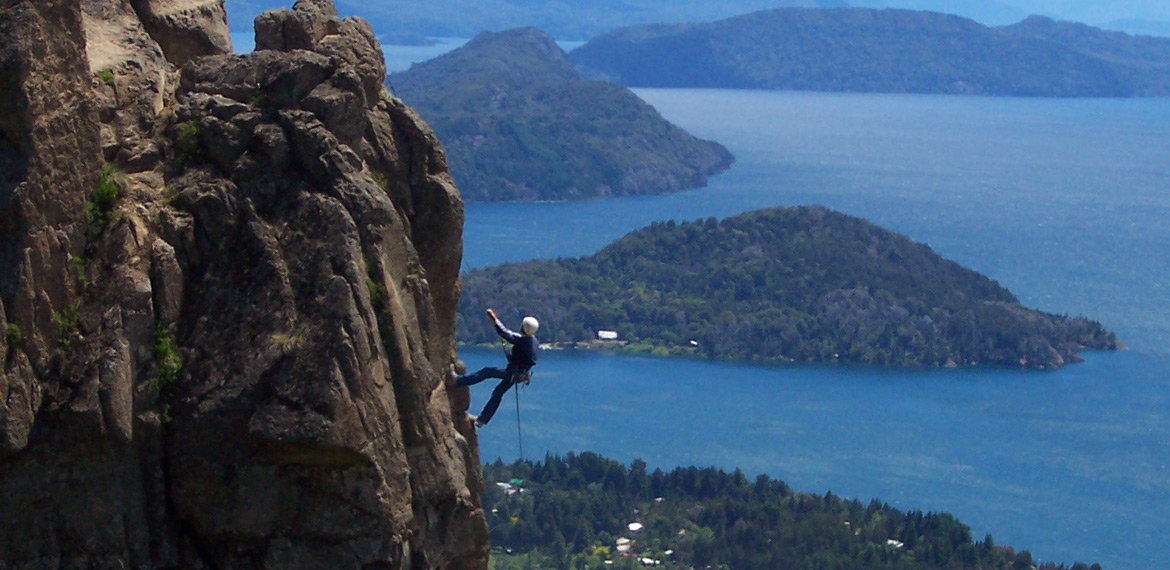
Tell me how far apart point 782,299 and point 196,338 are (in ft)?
417

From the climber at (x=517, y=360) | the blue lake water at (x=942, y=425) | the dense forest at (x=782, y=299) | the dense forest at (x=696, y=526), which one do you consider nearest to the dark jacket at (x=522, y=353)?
the climber at (x=517, y=360)

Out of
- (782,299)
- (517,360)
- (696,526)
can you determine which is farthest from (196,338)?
(782,299)

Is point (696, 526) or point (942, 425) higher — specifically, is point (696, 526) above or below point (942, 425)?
above

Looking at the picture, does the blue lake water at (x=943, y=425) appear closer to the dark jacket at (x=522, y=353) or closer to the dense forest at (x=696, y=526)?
the dense forest at (x=696, y=526)

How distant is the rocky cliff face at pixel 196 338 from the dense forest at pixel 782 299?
10658 cm

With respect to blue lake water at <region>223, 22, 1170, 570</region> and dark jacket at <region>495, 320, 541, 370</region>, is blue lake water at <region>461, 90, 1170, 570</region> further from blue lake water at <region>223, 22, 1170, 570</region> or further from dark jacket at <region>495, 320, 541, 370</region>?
dark jacket at <region>495, 320, 541, 370</region>

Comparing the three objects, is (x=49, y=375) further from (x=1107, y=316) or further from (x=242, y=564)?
(x=1107, y=316)

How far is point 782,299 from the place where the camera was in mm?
136500

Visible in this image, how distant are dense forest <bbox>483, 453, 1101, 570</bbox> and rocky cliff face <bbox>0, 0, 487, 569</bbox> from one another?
50.2 meters

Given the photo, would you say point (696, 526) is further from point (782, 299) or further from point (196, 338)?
point (782, 299)

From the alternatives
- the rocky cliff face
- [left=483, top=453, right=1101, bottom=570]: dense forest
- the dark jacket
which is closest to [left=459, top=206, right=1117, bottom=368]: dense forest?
[left=483, top=453, right=1101, bottom=570]: dense forest

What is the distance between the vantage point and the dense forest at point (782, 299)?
12619 cm

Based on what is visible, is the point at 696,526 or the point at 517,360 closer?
the point at 517,360

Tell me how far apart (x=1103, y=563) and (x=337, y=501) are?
71127mm
